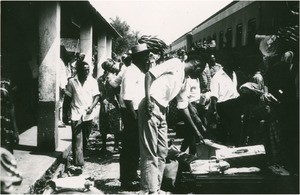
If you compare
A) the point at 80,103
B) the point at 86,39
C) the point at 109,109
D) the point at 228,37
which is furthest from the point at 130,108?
the point at 228,37

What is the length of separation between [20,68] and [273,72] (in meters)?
6.66

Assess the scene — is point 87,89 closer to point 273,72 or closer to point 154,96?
point 154,96

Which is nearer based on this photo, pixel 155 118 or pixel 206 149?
pixel 155 118

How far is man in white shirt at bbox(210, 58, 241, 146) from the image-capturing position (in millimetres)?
8695

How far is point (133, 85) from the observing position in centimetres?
609

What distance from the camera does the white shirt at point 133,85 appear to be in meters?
6.05

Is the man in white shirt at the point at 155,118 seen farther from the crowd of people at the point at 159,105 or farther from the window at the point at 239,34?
the window at the point at 239,34

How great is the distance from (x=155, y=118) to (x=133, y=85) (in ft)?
3.69

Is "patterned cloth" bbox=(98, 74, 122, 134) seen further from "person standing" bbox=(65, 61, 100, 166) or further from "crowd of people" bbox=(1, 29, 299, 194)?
"person standing" bbox=(65, 61, 100, 166)

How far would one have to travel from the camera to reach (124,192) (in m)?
5.80

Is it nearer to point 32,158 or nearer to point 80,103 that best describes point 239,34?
point 80,103

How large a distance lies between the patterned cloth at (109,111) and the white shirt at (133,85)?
1522 millimetres

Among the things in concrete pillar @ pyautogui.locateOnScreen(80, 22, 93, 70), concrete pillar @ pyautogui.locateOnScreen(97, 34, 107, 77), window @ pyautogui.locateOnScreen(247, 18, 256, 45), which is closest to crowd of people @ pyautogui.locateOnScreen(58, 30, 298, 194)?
concrete pillar @ pyautogui.locateOnScreen(80, 22, 93, 70)

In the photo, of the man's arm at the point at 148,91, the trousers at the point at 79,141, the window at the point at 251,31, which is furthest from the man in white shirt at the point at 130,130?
the window at the point at 251,31
